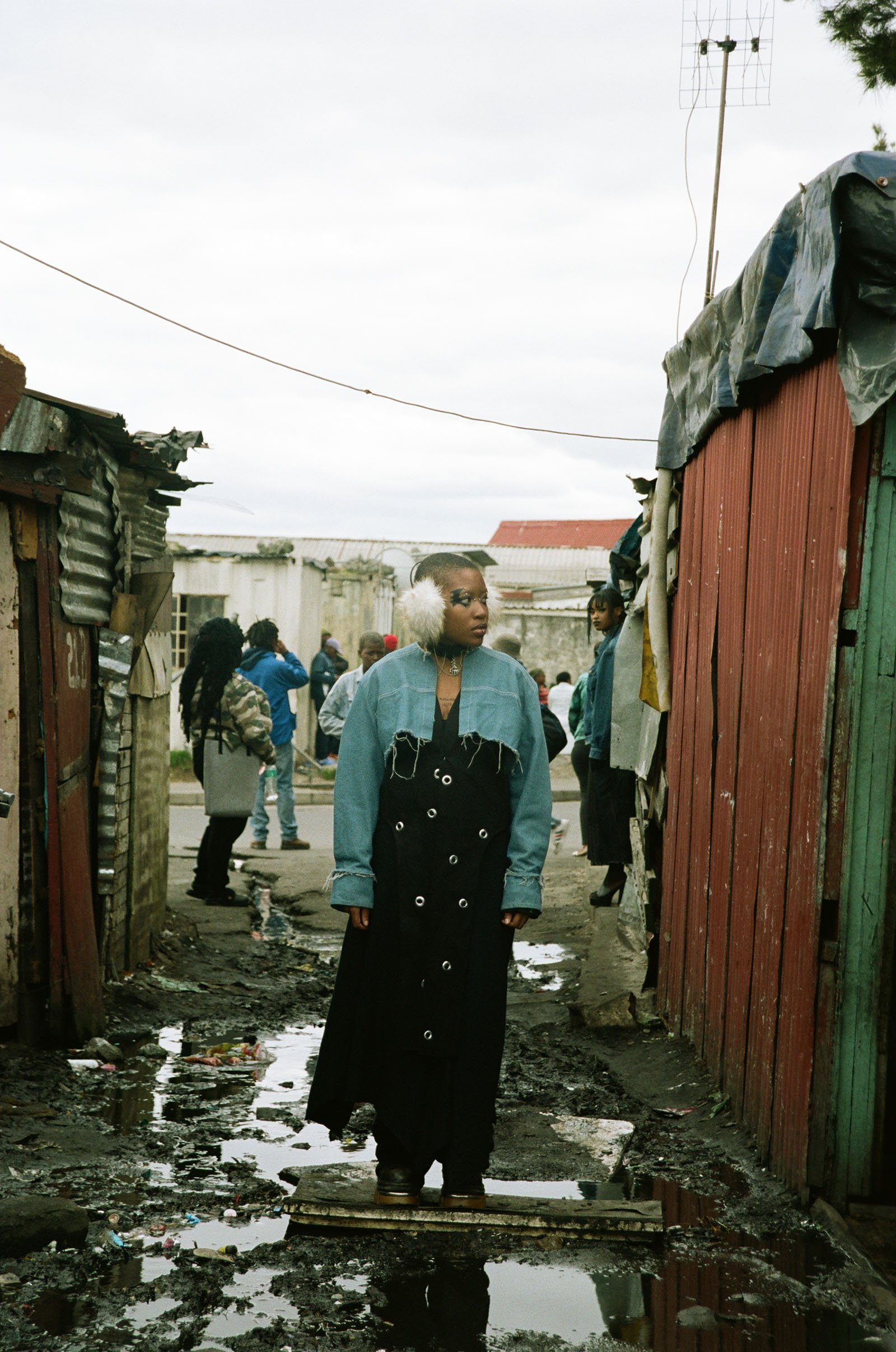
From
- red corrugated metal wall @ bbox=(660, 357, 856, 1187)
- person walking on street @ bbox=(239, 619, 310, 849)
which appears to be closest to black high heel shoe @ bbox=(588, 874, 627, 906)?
red corrugated metal wall @ bbox=(660, 357, 856, 1187)

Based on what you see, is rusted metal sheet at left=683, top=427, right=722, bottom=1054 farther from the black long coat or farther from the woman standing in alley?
the woman standing in alley

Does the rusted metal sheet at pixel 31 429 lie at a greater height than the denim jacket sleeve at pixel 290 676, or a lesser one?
greater

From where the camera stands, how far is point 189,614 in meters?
22.7

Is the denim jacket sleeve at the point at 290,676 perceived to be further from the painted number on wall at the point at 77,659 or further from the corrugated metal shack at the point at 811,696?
the corrugated metal shack at the point at 811,696

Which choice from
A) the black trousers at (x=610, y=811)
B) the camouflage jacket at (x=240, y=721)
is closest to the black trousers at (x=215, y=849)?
the camouflage jacket at (x=240, y=721)

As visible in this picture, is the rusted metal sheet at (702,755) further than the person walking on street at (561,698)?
No

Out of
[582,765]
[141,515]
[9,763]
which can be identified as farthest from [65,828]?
[582,765]

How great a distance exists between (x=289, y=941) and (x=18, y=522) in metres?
4.18

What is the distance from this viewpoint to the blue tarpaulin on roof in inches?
143

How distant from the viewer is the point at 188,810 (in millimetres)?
16844

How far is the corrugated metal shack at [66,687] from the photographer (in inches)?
219

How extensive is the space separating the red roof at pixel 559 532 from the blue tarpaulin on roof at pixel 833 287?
3830 centimetres

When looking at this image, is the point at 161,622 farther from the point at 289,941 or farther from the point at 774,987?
the point at 774,987

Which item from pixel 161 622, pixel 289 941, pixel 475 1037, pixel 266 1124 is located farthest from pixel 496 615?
pixel 289 941
